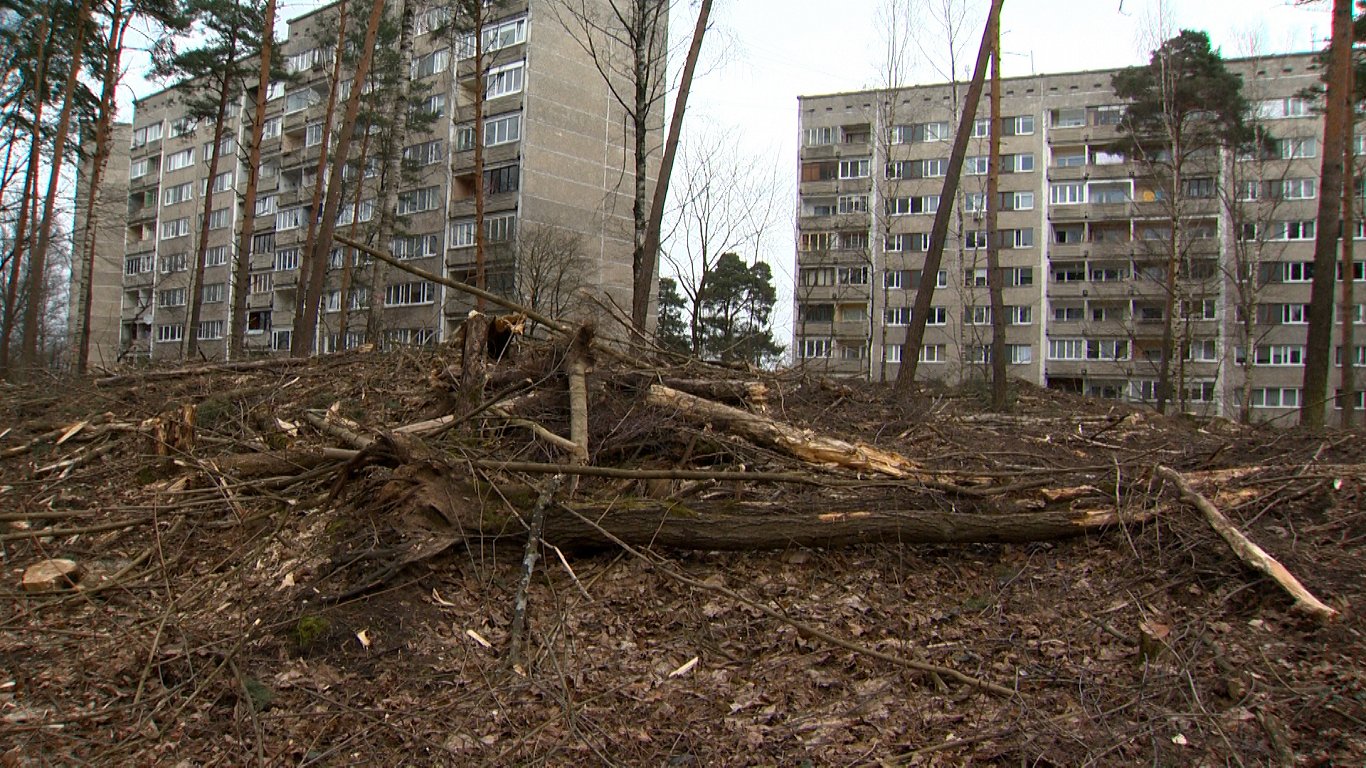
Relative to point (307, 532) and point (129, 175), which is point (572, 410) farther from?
point (129, 175)

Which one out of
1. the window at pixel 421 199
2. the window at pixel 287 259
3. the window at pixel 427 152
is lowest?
the window at pixel 287 259

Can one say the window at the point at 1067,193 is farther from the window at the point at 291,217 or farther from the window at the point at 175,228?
the window at the point at 175,228

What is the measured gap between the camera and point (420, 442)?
493cm

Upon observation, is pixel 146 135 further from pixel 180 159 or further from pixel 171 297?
pixel 171 297

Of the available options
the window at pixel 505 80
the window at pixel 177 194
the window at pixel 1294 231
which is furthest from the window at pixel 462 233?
the window at pixel 1294 231

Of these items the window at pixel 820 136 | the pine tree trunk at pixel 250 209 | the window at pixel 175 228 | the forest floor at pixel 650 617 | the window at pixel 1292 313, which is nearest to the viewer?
the forest floor at pixel 650 617

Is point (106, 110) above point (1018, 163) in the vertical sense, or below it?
below

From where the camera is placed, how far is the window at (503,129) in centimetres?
3425

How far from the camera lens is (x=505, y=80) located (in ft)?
115

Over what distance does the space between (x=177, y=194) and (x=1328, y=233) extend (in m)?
59.8

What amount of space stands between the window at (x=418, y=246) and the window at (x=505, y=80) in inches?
265

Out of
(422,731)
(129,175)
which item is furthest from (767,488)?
(129,175)

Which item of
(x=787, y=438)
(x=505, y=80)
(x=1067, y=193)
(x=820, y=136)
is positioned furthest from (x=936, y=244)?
(x=820, y=136)

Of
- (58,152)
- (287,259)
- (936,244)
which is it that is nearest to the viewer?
(936,244)
